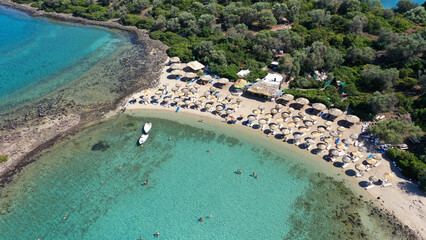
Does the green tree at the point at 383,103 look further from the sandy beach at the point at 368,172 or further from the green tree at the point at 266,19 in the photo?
the green tree at the point at 266,19

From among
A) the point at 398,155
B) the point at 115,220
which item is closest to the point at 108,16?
the point at 115,220

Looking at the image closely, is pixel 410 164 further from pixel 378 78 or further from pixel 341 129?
pixel 378 78

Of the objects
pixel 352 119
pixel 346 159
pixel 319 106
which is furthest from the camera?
pixel 319 106

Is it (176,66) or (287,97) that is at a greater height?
(287,97)

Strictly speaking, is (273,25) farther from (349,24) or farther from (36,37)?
(36,37)

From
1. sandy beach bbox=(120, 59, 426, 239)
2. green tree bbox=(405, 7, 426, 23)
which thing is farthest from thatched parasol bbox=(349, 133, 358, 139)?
green tree bbox=(405, 7, 426, 23)

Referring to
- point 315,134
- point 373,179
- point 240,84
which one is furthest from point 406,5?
point 373,179

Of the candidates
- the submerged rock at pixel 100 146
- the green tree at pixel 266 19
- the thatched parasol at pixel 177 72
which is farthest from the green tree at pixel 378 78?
the submerged rock at pixel 100 146
